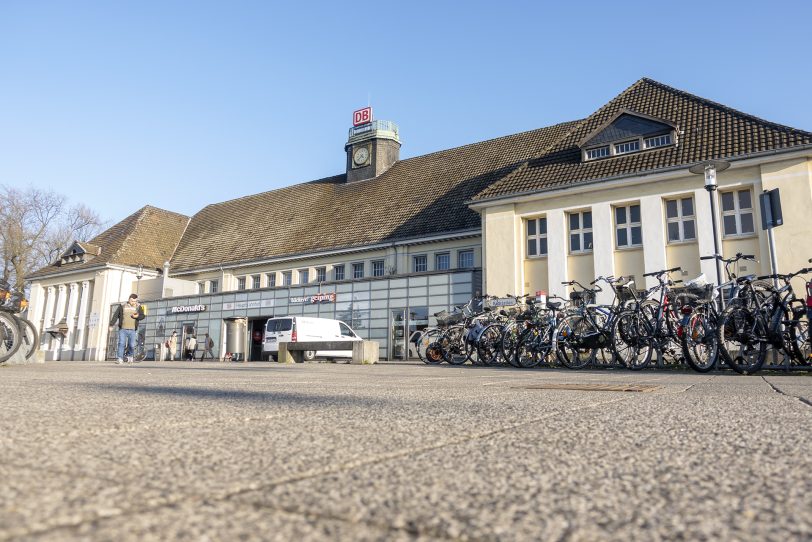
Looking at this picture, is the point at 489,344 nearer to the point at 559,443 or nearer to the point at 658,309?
the point at 658,309

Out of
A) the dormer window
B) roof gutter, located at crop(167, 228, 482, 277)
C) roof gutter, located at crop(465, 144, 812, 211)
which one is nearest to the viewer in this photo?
roof gutter, located at crop(465, 144, 812, 211)

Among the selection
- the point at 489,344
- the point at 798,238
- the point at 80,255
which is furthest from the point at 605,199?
the point at 80,255

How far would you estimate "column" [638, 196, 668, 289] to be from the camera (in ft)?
70.5

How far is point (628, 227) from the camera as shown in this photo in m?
22.5

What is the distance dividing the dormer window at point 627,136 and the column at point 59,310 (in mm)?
38308

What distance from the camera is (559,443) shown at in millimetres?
2111

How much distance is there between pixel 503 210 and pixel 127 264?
28808 mm

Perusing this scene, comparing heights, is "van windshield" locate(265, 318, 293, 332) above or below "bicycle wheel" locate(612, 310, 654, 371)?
above

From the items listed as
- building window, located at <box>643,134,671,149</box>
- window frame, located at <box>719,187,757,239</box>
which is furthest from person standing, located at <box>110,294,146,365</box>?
window frame, located at <box>719,187,757,239</box>

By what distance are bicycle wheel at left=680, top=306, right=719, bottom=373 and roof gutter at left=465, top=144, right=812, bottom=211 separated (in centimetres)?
1367

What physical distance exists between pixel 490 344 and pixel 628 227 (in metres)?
10.4

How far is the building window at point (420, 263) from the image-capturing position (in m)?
30.4

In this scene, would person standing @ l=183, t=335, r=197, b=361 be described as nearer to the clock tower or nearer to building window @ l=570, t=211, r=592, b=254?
the clock tower

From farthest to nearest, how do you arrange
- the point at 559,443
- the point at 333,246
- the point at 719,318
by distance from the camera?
1. the point at 333,246
2. the point at 719,318
3. the point at 559,443
